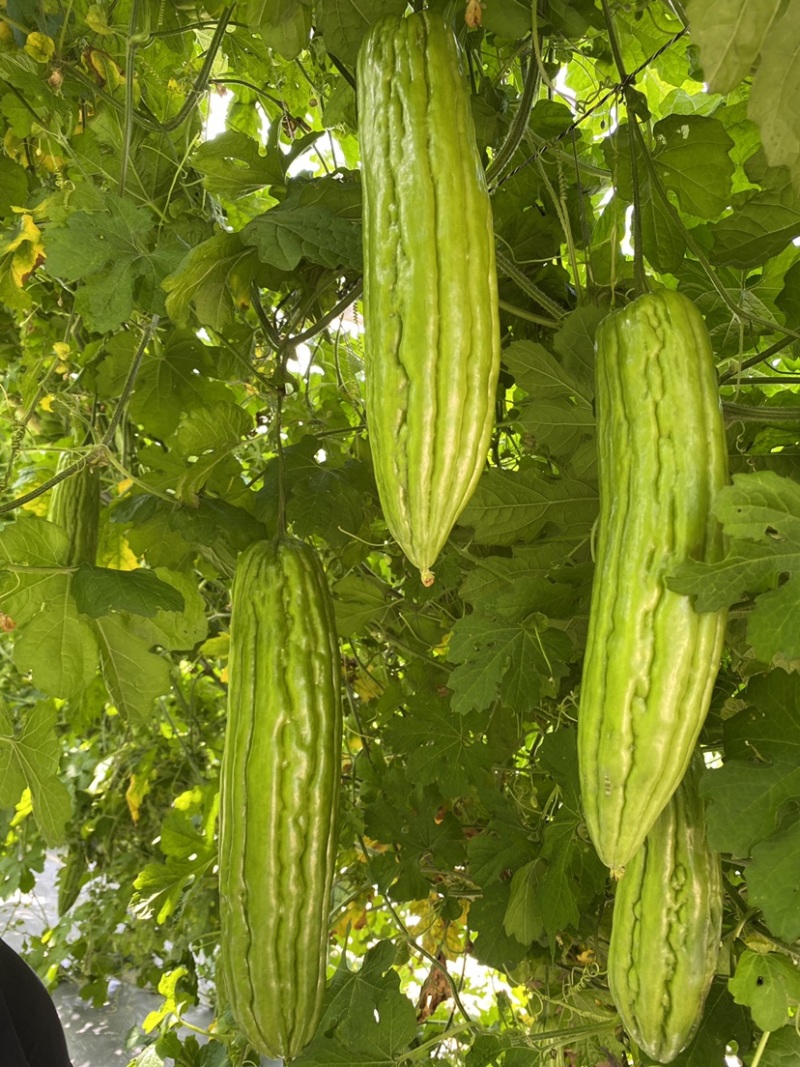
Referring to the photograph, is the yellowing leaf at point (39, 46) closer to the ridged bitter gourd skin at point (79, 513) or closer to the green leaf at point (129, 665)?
the ridged bitter gourd skin at point (79, 513)

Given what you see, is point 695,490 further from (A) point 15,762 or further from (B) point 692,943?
(A) point 15,762

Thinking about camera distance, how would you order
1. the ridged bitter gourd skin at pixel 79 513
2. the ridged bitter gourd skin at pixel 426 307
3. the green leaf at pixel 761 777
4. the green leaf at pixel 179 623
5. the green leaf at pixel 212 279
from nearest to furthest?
the ridged bitter gourd skin at pixel 426 307, the green leaf at pixel 761 777, the green leaf at pixel 212 279, the green leaf at pixel 179 623, the ridged bitter gourd skin at pixel 79 513

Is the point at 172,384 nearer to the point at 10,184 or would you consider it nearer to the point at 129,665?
the point at 10,184

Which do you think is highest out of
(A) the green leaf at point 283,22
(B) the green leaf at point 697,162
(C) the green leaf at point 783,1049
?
(A) the green leaf at point 283,22

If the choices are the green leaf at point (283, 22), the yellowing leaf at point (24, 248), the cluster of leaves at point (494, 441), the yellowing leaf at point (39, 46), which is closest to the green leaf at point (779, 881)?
the cluster of leaves at point (494, 441)

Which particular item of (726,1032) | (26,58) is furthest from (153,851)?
(26,58)

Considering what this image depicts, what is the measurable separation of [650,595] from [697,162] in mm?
576

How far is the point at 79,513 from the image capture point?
1.42 metres

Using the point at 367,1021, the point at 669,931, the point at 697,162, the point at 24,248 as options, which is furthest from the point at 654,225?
the point at 367,1021

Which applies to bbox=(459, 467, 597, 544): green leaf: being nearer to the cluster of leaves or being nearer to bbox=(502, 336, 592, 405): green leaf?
the cluster of leaves

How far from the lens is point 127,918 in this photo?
7.88 ft

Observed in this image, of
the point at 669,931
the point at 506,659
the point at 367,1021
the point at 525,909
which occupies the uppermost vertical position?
the point at 506,659

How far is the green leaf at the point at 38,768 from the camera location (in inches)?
47.4

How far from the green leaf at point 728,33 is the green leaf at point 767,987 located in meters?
0.81
